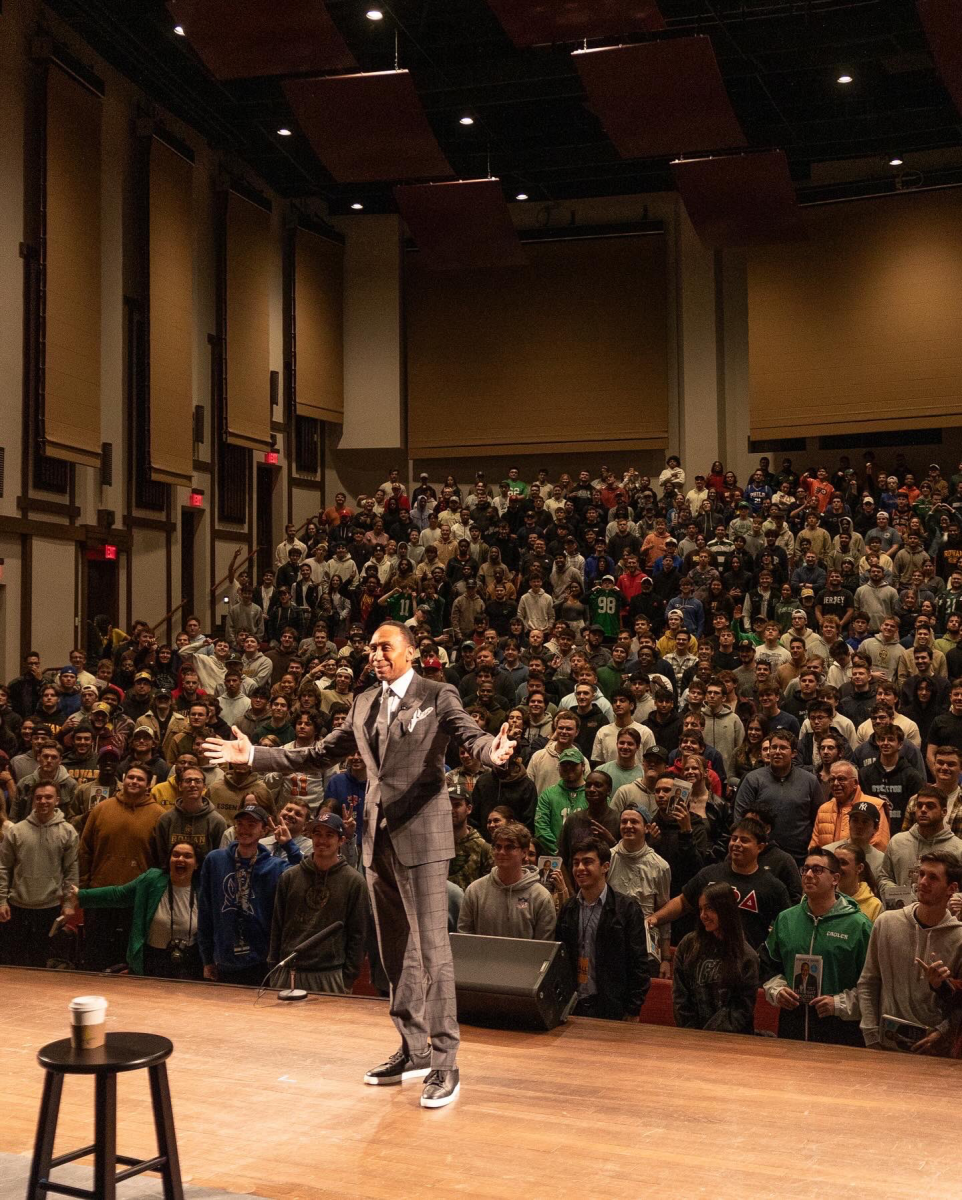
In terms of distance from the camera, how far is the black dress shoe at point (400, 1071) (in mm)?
3734

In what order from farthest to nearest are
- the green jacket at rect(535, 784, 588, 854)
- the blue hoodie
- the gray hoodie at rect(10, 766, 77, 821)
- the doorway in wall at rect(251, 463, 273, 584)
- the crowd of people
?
1. the doorway in wall at rect(251, 463, 273, 584)
2. the gray hoodie at rect(10, 766, 77, 821)
3. the green jacket at rect(535, 784, 588, 854)
4. the blue hoodie
5. the crowd of people

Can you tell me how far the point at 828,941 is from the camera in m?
4.54

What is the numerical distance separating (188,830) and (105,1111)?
3136 mm

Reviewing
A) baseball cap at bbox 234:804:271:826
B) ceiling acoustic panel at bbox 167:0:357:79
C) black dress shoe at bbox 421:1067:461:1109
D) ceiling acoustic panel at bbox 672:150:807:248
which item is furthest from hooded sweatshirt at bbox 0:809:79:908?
ceiling acoustic panel at bbox 672:150:807:248

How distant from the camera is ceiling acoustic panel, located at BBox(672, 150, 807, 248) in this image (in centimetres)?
1262

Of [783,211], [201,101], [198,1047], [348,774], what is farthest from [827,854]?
[201,101]

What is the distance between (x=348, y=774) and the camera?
6504mm

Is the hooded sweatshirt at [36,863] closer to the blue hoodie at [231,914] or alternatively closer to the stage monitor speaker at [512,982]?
the blue hoodie at [231,914]

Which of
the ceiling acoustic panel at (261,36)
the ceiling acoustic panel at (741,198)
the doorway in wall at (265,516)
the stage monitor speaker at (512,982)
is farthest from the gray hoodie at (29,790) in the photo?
the doorway in wall at (265,516)

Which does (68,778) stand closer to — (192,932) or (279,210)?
(192,932)

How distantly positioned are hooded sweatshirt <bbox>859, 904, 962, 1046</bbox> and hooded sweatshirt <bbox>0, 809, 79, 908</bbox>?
3.45 meters

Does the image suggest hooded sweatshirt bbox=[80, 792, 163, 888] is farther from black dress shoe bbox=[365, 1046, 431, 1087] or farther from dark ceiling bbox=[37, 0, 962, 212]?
dark ceiling bbox=[37, 0, 962, 212]

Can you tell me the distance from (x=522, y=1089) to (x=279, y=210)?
47.2ft

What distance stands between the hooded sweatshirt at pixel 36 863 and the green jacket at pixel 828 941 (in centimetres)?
312
